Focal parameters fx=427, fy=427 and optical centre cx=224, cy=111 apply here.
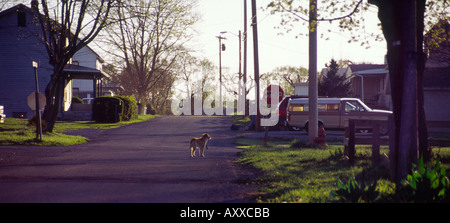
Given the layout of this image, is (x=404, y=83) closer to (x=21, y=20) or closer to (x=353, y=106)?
(x=353, y=106)

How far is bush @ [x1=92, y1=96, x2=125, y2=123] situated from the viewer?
30.1 meters

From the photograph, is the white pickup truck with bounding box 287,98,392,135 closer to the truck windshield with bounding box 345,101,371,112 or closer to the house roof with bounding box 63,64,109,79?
the truck windshield with bounding box 345,101,371,112

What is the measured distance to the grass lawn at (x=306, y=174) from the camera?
655 cm

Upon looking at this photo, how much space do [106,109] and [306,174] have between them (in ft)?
77.3

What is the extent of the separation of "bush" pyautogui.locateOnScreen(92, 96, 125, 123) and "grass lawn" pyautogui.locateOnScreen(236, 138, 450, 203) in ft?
63.3

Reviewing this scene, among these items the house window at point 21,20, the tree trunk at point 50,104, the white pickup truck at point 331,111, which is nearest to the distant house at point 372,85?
the white pickup truck at point 331,111

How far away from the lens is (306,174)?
882 centimetres

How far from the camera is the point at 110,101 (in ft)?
99.2

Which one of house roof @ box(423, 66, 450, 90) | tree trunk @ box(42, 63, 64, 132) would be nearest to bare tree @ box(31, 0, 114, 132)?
tree trunk @ box(42, 63, 64, 132)

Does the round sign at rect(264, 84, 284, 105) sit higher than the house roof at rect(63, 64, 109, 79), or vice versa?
the house roof at rect(63, 64, 109, 79)

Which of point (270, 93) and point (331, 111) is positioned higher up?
point (270, 93)

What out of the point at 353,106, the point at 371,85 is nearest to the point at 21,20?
the point at 353,106
